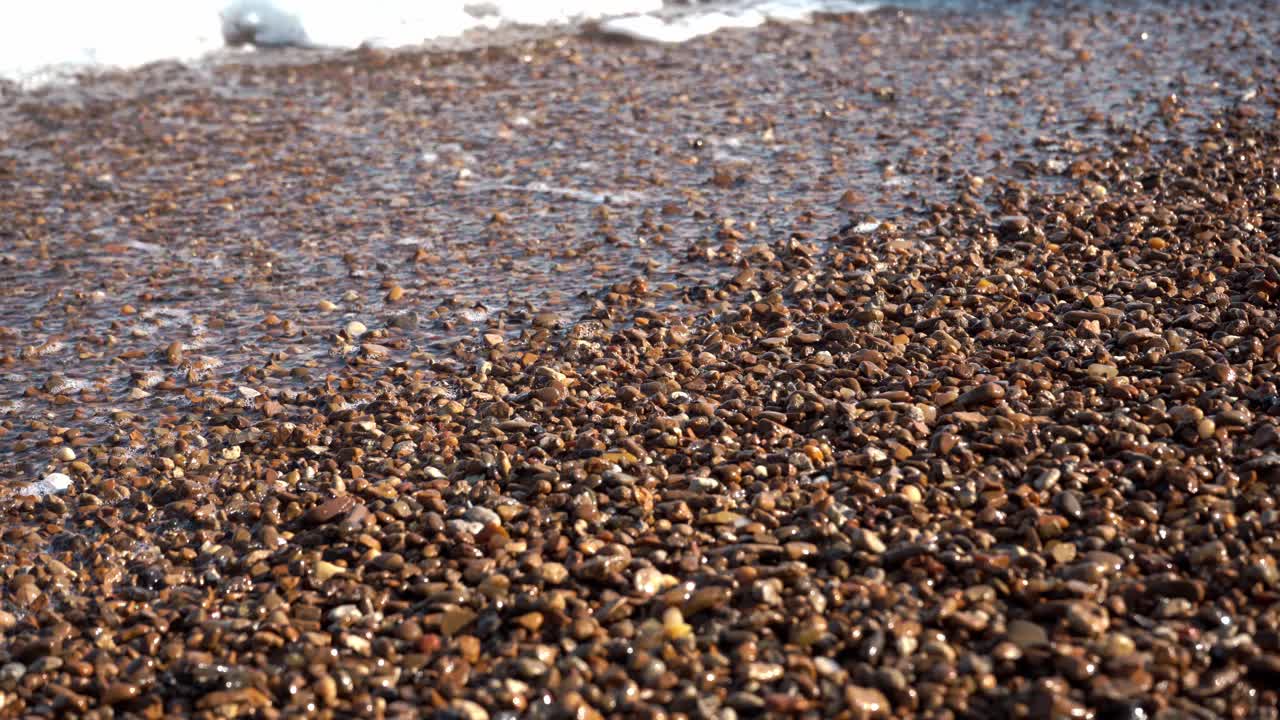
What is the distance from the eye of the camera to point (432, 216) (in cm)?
834

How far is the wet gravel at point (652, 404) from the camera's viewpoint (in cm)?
420

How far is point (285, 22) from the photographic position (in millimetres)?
12719

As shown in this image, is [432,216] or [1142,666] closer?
[1142,666]

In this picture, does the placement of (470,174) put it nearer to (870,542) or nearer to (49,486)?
(49,486)

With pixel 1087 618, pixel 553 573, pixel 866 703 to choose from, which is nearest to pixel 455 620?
pixel 553 573

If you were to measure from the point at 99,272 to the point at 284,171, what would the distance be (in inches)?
72.2

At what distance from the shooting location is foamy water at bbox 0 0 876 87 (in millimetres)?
12031

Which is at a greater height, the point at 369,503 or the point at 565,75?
the point at 565,75

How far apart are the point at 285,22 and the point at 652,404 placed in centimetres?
851

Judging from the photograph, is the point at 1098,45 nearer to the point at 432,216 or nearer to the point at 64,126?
the point at 432,216

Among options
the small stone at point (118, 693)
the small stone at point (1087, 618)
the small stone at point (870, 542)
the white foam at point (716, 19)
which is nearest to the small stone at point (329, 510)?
the small stone at point (118, 693)

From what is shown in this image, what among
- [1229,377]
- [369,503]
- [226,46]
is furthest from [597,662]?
[226,46]

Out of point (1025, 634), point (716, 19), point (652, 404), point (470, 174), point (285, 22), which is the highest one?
point (716, 19)

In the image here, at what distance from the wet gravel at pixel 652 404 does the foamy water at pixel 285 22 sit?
5.71ft
